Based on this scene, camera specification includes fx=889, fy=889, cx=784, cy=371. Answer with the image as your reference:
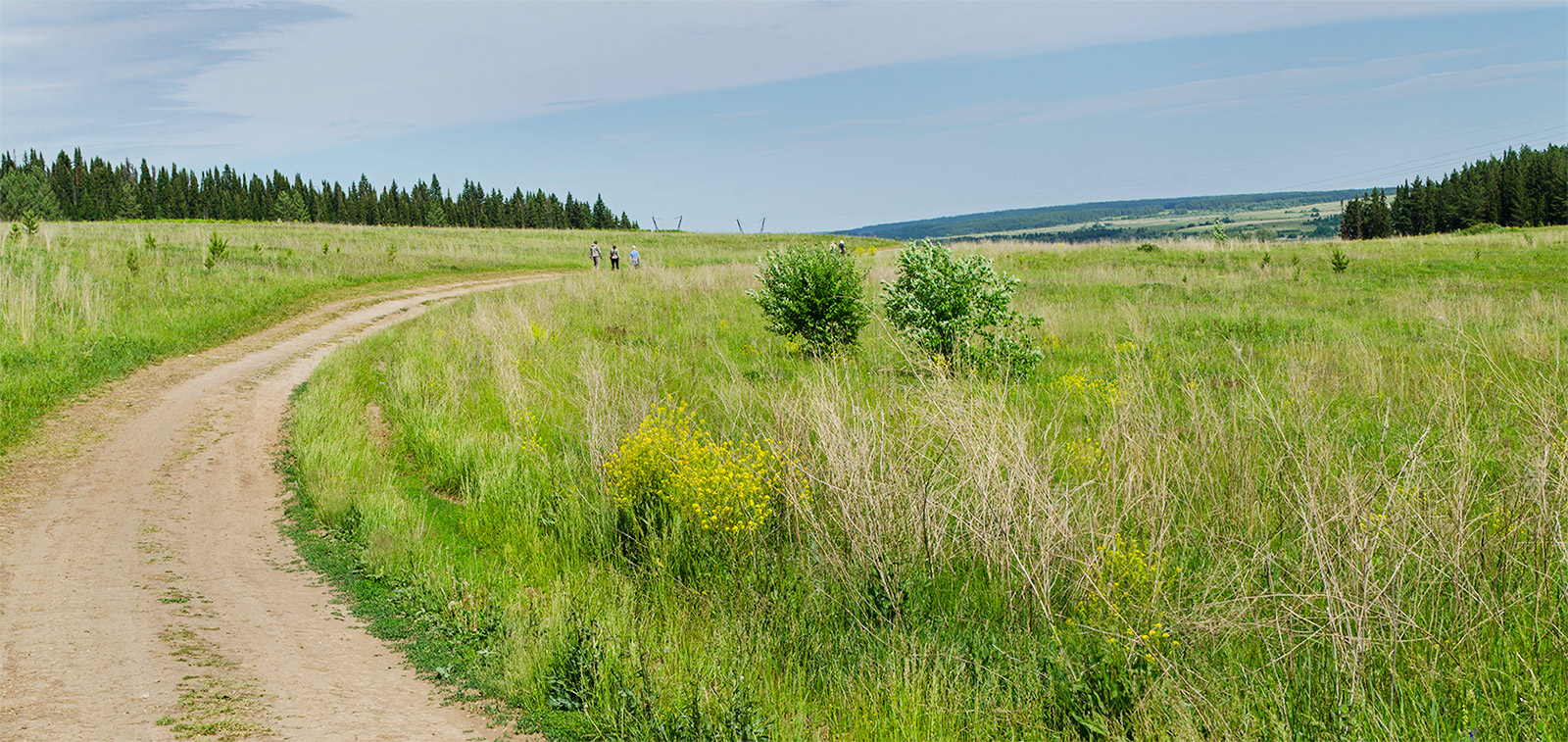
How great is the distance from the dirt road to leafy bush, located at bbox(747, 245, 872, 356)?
21.4 ft

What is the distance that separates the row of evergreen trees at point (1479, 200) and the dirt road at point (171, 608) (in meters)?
83.6

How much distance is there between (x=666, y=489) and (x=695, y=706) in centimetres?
258

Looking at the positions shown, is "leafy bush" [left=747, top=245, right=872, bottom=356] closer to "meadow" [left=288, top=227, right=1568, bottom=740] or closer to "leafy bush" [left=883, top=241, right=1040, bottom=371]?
"leafy bush" [left=883, top=241, right=1040, bottom=371]

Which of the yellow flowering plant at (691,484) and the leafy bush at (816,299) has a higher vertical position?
the leafy bush at (816,299)

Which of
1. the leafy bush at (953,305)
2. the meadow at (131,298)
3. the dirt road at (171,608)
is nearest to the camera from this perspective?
the dirt road at (171,608)

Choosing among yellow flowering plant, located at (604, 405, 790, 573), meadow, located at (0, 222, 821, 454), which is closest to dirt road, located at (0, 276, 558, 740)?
meadow, located at (0, 222, 821, 454)

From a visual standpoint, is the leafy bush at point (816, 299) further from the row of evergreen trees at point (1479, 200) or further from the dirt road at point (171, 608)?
the row of evergreen trees at point (1479, 200)

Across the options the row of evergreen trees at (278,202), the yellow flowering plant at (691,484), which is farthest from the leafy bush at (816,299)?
the row of evergreen trees at (278,202)

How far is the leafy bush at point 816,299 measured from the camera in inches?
490

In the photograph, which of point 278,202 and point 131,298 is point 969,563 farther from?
point 278,202

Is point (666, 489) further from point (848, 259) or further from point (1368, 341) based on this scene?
point (1368, 341)

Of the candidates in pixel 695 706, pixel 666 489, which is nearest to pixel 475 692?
pixel 695 706

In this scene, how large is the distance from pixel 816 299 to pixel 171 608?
28.6 feet

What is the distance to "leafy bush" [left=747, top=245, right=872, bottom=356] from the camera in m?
12.4
